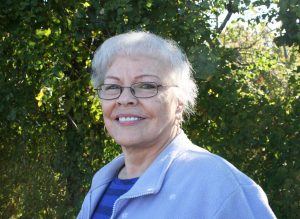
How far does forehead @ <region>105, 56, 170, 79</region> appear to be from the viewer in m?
2.13

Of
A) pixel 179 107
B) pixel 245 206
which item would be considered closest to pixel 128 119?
pixel 179 107

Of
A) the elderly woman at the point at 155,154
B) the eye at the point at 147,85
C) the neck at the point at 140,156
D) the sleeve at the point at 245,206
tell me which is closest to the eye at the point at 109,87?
the elderly woman at the point at 155,154

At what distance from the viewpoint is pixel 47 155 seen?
5.70m

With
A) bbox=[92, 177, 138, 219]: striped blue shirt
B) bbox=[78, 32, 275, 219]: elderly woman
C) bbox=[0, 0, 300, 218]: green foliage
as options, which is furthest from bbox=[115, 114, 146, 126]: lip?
bbox=[0, 0, 300, 218]: green foliage

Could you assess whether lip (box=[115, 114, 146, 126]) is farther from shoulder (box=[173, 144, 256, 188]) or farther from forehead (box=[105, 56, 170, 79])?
shoulder (box=[173, 144, 256, 188])

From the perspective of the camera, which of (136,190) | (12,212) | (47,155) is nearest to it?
(136,190)

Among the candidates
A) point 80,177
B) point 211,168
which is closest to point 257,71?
point 80,177

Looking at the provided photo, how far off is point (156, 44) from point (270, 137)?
2769mm

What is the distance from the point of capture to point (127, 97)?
2.15 m

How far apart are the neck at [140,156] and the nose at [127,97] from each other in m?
0.19

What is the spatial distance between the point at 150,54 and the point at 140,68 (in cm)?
8

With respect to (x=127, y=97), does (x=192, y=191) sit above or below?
below

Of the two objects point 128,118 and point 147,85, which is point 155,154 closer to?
point 128,118

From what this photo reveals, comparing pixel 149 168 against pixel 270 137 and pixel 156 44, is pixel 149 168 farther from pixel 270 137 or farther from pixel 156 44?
pixel 270 137
